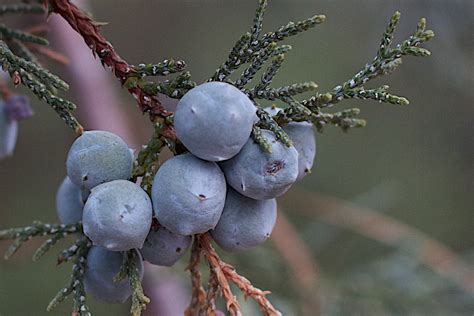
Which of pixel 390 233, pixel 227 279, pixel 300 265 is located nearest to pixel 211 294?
pixel 227 279

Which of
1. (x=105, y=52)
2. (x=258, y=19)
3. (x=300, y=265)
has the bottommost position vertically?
(x=300, y=265)

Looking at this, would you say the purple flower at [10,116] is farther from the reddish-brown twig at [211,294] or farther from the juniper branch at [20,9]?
the reddish-brown twig at [211,294]

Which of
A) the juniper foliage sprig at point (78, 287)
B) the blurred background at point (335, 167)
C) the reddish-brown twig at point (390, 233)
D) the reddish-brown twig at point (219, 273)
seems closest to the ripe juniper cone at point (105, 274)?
the juniper foliage sprig at point (78, 287)

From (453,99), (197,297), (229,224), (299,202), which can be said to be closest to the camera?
(229,224)

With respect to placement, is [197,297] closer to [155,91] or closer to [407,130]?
[155,91]

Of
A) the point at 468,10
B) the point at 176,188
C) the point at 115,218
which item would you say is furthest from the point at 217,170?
the point at 468,10

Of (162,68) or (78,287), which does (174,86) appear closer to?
(162,68)

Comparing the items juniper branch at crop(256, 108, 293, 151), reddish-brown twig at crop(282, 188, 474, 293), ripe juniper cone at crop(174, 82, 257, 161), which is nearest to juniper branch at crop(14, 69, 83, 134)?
ripe juniper cone at crop(174, 82, 257, 161)
